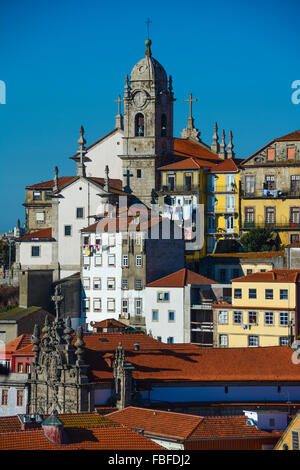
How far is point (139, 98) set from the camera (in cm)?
11669

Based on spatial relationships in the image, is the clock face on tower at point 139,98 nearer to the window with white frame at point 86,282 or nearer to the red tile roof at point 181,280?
the window with white frame at point 86,282

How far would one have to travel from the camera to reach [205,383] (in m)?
77.7

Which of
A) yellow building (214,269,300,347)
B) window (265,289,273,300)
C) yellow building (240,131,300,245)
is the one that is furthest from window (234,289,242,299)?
yellow building (240,131,300,245)

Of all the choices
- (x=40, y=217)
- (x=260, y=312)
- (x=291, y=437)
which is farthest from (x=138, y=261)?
(x=291, y=437)

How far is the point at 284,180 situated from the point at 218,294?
14.7m

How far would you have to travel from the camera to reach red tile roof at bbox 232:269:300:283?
95.8m

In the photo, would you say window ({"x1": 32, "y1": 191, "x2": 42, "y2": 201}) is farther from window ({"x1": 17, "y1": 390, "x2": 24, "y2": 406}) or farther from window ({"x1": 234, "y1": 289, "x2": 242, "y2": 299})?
window ({"x1": 17, "y1": 390, "x2": 24, "y2": 406})

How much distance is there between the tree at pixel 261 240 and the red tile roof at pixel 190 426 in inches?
1566

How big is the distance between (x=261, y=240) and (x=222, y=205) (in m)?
6.33

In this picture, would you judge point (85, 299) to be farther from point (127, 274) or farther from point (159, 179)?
point (159, 179)

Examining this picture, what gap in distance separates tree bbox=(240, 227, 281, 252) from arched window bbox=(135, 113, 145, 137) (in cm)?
1284

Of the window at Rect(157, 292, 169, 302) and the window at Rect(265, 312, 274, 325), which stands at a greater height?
the window at Rect(157, 292, 169, 302)
